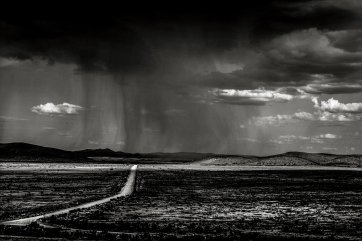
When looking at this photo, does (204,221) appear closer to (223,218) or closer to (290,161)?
(223,218)

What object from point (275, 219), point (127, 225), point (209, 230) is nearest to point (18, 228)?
point (127, 225)

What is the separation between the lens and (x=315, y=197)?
38.0 m

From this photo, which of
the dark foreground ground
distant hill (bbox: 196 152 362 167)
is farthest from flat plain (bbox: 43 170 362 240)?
distant hill (bbox: 196 152 362 167)

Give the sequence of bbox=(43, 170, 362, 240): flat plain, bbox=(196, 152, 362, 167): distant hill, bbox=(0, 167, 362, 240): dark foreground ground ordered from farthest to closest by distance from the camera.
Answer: bbox=(196, 152, 362, 167): distant hill, bbox=(43, 170, 362, 240): flat plain, bbox=(0, 167, 362, 240): dark foreground ground

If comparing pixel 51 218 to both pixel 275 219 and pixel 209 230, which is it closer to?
pixel 209 230

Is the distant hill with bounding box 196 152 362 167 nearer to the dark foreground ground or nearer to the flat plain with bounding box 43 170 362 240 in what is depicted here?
the flat plain with bounding box 43 170 362 240

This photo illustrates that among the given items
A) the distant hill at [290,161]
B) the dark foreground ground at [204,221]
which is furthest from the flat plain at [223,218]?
the distant hill at [290,161]

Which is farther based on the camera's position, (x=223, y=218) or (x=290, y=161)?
(x=290, y=161)

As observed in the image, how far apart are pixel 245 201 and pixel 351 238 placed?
1590 cm

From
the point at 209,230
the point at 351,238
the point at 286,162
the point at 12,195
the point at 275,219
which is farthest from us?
the point at 286,162

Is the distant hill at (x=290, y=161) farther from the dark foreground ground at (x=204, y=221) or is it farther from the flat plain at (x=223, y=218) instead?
the dark foreground ground at (x=204, y=221)

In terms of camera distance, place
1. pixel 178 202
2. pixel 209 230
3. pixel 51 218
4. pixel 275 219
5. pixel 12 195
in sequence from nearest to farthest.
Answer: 1. pixel 209 230
2. pixel 51 218
3. pixel 275 219
4. pixel 178 202
5. pixel 12 195

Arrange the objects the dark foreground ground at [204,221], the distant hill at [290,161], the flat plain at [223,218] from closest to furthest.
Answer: the dark foreground ground at [204,221] < the flat plain at [223,218] < the distant hill at [290,161]

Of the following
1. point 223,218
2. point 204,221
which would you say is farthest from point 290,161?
point 204,221
